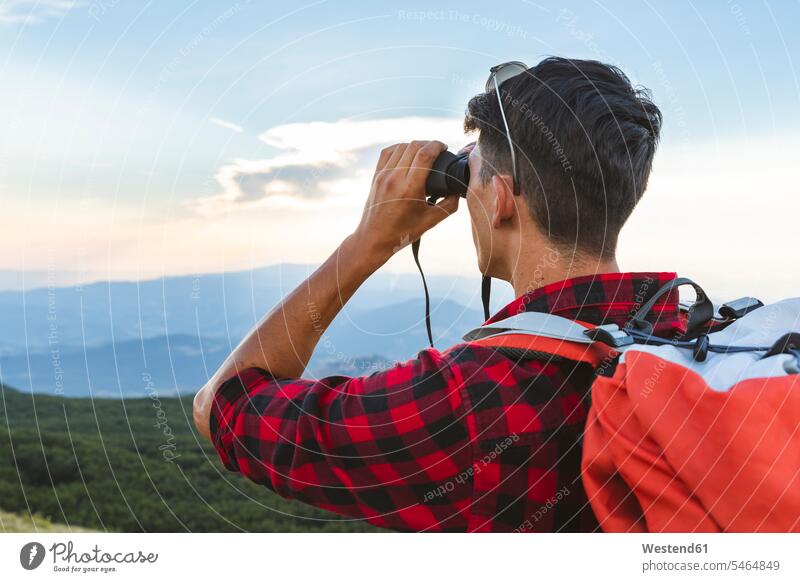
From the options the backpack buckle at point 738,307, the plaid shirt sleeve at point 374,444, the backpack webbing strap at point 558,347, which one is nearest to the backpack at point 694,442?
the backpack webbing strap at point 558,347

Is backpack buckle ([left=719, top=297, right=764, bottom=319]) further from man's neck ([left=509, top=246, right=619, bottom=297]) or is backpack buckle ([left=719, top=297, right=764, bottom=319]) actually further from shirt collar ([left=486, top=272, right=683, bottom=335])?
man's neck ([left=509, top=246, right=619, bottom=297])

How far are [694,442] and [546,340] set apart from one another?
40cm

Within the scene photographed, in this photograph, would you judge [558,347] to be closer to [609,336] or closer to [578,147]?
[609,336]

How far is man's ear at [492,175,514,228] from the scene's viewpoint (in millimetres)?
2172

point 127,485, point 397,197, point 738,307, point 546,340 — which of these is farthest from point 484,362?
point 127,485

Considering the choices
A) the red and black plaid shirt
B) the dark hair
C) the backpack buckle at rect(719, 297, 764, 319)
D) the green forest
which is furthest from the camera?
the green forest

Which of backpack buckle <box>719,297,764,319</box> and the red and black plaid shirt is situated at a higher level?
backpack buckle <box>719,297,764,319</box>

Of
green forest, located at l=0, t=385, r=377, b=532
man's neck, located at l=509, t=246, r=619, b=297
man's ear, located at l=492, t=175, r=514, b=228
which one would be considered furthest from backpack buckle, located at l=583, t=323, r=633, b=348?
green forest, located at l=0, t=385, r=377, b=532

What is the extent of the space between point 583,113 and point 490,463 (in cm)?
99

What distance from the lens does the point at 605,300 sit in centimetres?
203

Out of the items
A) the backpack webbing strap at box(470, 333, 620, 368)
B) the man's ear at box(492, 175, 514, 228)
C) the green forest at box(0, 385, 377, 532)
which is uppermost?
the man's ear at box(492, 175, 514, 228)

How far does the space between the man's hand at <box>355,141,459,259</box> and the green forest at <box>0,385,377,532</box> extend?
5403mm

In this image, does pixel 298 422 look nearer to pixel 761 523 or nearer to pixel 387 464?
pixel 387 464
